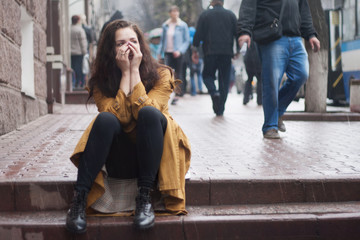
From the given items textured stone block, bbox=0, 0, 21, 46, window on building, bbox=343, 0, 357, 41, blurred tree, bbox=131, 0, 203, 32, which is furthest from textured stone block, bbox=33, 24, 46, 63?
blurred tree, bbox=131, 0, 203, 32

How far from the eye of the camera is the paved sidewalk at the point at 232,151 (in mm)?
4309

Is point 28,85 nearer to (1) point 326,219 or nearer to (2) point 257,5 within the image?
(2) point 257,5

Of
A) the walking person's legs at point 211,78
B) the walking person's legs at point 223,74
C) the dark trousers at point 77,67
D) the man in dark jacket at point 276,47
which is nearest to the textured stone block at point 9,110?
the man in dark jacket at point 276,47

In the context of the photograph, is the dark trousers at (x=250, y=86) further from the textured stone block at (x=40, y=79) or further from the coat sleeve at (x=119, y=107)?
the coat sleeve at (x=119, y=107)

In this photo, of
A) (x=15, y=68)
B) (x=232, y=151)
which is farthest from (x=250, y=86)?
(x=232, y=151)

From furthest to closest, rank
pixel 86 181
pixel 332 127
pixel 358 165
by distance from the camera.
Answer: pixel 332 127, pixel 358 165, pixel 86 181

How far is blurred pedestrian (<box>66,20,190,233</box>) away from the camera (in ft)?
11.7

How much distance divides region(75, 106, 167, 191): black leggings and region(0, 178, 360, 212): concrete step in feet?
1.51

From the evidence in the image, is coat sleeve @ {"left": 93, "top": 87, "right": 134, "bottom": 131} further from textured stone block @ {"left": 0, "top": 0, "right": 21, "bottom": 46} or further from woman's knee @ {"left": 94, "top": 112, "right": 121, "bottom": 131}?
textured stone block @ {"left": 0, "top": 0, "right": 21, "bottom": 46}

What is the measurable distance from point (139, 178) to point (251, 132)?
13.2 feet

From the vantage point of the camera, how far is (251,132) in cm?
746

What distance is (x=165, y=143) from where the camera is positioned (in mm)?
3721


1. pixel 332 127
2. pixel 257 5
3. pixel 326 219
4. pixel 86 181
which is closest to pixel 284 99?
pixel 257 5

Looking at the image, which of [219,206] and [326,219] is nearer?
[326,219]
